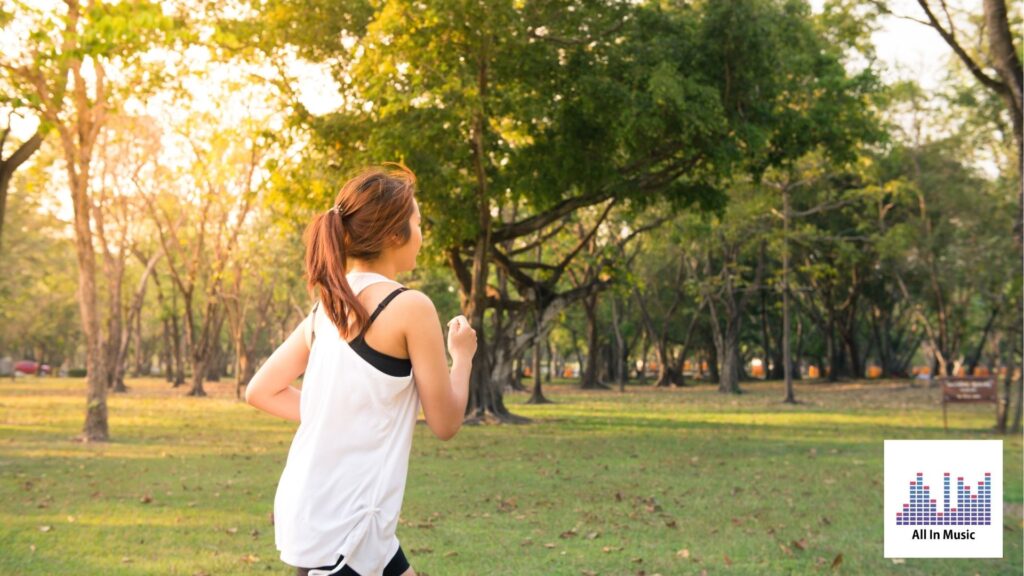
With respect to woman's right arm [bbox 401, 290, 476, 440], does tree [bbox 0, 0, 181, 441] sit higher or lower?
higher

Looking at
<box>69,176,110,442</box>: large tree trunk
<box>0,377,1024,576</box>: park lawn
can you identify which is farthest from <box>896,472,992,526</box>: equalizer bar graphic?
<box>69,176,110,442</box>: large tree trunk

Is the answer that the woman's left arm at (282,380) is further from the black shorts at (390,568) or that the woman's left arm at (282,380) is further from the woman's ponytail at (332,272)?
the black shorts at (390,568)

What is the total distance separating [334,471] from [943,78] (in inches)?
1502

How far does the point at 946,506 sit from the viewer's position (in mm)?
8016

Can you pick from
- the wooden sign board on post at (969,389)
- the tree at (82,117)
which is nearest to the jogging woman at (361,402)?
the tree at (82,117)

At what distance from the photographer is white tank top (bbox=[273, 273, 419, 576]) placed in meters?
2.84

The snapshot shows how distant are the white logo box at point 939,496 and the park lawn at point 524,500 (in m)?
0.22

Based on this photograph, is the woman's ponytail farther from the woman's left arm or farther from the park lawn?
Result: the park lawn

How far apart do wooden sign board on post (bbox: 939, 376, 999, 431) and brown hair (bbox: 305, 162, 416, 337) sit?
65.4ft

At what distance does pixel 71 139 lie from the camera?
64.1 feet

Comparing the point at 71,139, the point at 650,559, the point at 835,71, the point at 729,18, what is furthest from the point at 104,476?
the point at 835,71

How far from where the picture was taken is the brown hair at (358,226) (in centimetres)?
297

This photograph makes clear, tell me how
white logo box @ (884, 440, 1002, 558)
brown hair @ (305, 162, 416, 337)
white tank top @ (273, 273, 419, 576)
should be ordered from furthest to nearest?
white logo box @ (884, 440, 1002, 558) → brown hair @ (305, 162, 416, 337) → white tank top @ (273, 273, 419, 576)

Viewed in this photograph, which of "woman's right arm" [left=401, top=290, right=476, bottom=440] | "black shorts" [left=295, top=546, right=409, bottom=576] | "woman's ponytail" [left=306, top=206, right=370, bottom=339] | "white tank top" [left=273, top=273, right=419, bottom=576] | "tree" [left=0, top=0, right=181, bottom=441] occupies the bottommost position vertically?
"black shorts" [left=295, top=546, right=409, bottom=576]
